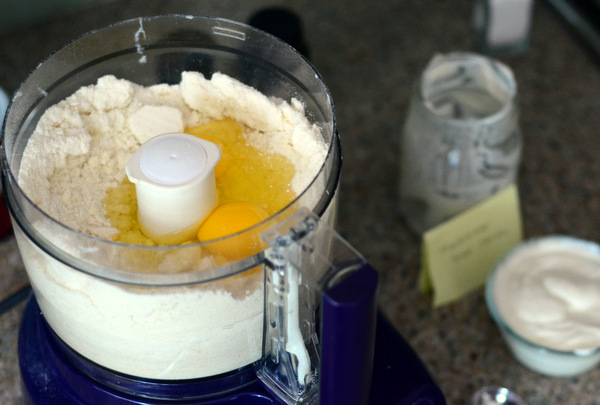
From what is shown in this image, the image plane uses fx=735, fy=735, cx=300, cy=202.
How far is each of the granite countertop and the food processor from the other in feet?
0.61

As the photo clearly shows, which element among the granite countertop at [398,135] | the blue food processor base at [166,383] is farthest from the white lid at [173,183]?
the granite countertop at [398,135]

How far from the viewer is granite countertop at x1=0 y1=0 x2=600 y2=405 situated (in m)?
0.75

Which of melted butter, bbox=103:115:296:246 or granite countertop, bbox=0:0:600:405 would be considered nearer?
melted butter, bbox=103:115:296:246

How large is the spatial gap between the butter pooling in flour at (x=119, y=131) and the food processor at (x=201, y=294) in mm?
17

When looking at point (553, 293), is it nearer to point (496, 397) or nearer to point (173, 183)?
point (496, 397)

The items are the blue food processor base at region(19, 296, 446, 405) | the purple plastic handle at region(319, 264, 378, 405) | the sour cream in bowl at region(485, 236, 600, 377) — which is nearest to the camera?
the purple plastic handle at region(319, 264, 378, 405)

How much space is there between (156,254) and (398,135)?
1.83 ft

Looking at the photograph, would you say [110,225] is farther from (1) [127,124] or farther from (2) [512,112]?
(2) [512,112]

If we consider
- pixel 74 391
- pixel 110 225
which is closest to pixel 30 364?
pixel 74 391

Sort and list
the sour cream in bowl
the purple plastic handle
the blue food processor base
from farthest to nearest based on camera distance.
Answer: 1. the sour cream in bowl
2. the blue food processor base
3. the purple plastic handle

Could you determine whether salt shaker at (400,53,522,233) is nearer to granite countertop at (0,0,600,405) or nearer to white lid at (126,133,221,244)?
granite countertop at (0,0,600,405)

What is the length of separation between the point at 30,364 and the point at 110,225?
0.17 meters

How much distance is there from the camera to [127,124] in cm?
57

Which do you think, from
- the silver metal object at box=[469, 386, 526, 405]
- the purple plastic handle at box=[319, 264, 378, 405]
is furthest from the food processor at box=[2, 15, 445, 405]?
the silver metal object at box=[469, 386, 526, 405]
